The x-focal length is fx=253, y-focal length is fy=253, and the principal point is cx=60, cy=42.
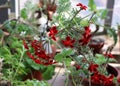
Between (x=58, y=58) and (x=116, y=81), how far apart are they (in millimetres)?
211

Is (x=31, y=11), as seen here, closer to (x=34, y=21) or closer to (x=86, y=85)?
(x=34, y=21)

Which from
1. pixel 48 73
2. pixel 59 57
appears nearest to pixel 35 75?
pixel 48 73

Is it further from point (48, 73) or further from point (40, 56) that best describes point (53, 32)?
point (48, 73)

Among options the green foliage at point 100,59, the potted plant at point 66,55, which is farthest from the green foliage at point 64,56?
the green foliage at point 100,59

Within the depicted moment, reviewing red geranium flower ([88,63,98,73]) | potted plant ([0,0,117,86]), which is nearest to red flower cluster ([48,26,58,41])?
potted plant ([0,0,117,86])

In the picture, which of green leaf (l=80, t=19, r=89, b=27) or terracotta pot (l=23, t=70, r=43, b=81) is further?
terracotta pot (l=23, t=70, r=43, b=81)

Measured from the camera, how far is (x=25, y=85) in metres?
0.65

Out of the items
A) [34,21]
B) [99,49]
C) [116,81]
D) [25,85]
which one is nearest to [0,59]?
[25,85]

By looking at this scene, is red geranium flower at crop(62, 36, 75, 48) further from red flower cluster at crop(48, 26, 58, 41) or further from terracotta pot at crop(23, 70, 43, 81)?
terracotta pot at crop(23, 70, 43, 81)

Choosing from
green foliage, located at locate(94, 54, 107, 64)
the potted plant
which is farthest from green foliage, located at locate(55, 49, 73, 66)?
green foliage, located at locate(94, 54, 107, 64)

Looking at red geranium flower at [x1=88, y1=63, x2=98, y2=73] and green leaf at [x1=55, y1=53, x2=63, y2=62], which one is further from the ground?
green leaf at [x1=55, y1=53, x2=63, y2=62]

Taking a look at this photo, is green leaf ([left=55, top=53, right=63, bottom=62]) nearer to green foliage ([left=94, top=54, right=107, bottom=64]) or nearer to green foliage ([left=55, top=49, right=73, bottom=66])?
green foliage ([left=55, top=49, right=73, bottom=66])

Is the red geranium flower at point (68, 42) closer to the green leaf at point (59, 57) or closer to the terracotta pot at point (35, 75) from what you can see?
the green leaf at point (59, 57)

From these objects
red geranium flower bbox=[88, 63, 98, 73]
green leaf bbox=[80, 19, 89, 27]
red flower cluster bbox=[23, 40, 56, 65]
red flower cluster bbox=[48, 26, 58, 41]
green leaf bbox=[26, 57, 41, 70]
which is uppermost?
green leaf bbox=[80, 19, 89, 27]
